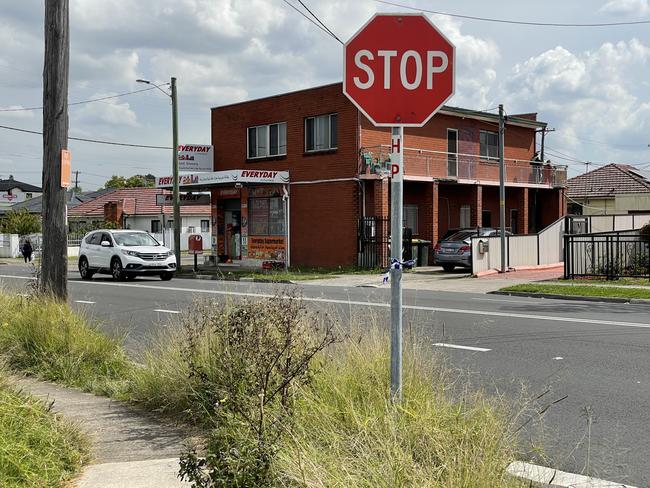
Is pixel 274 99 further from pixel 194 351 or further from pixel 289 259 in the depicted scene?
pixel 194 351

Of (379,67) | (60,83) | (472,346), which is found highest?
(60,83)

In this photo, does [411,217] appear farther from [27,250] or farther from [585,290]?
[27,250]

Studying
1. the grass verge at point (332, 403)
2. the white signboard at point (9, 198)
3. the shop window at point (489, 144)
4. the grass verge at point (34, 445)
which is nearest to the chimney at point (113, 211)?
the shop window at point (489, 144)

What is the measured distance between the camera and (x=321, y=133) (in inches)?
1141

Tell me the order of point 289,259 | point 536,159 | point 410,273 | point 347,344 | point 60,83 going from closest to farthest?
point 347,344 → point 60,83 → point 410,273 → point 289,259 → point 536,159

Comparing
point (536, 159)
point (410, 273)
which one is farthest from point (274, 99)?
point (536, 159)

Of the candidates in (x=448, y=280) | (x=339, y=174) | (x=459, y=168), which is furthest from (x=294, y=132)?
(x=448, y=280)

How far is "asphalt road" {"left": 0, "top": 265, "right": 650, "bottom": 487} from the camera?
5461mm

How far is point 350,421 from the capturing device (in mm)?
4449

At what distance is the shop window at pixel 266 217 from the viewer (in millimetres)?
30516

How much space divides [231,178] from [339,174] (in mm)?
4251

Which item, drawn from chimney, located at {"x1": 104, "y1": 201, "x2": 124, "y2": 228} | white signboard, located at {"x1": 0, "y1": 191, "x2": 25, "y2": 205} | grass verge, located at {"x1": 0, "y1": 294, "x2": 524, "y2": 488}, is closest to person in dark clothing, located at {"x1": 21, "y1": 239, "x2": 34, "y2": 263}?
chimney, located at {"x1": 104, "y1": 201, "x2": 124, "y2": 228}

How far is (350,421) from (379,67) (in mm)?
2135

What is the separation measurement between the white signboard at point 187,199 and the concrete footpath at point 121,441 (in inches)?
1020
